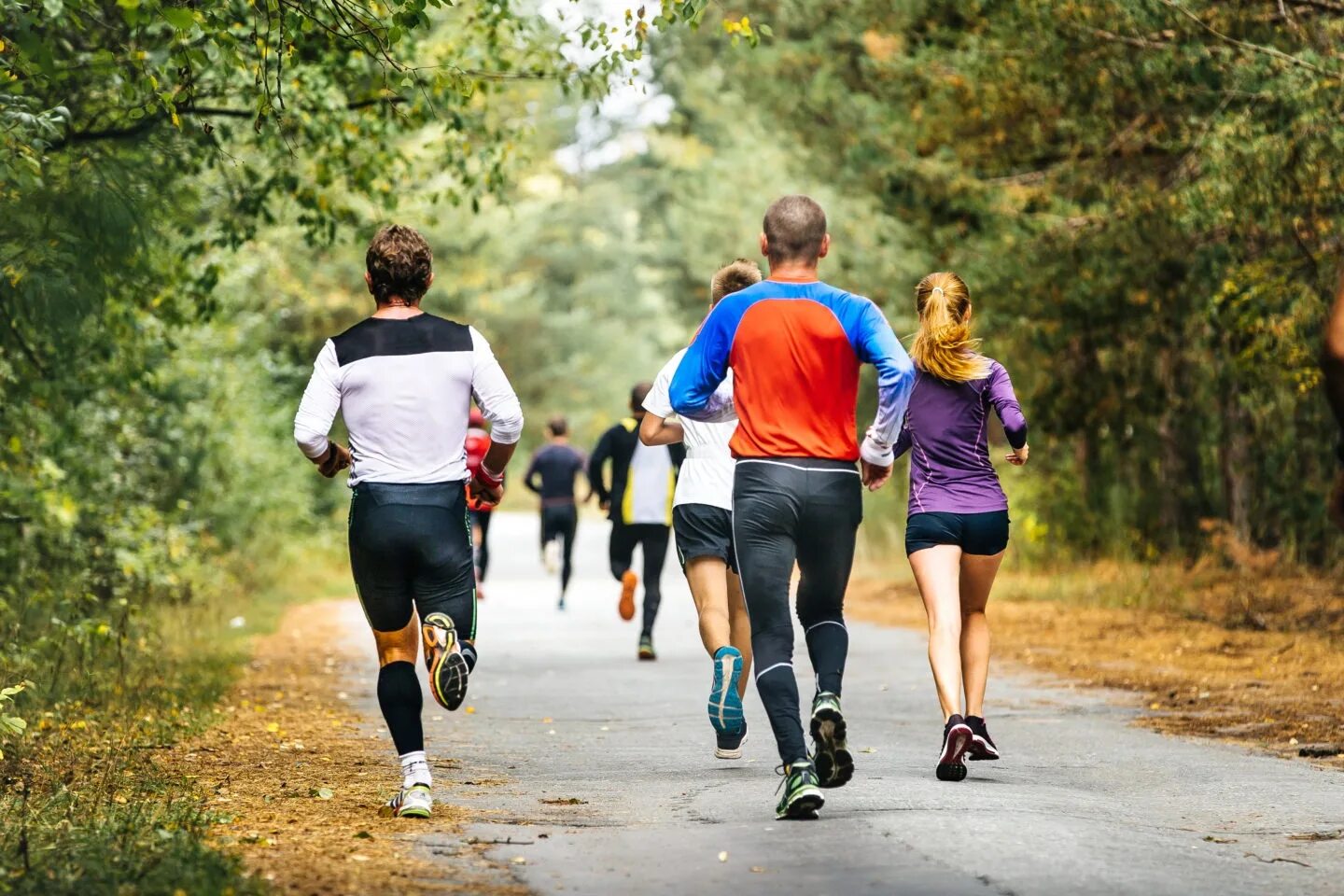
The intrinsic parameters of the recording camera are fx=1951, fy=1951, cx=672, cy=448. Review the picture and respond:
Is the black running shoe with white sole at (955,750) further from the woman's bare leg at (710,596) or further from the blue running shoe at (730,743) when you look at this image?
the woman's bare leg at (710,596)

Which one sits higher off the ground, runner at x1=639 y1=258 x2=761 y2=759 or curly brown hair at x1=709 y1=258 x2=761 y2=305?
curly brown hair at x1=709 y1=258 x2=761 y2=305

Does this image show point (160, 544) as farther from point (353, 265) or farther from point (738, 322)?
point (353, 265)

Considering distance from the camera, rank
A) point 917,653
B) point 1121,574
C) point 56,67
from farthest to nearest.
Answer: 1. point 1121,574
2. point 917,653
3. point 56,67

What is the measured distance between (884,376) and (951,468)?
5.50 ft

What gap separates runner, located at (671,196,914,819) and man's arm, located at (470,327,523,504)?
0.65 meters

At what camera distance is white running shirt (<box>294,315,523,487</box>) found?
711cm

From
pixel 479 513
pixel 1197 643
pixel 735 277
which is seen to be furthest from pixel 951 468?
pixel 479 513

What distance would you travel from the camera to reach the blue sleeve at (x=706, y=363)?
7047 millimetres

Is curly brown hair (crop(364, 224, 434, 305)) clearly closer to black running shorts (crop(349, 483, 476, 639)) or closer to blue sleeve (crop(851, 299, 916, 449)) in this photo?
black running shorts (crop(349, 483, 476, 639))

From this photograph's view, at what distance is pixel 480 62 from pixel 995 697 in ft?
18.8

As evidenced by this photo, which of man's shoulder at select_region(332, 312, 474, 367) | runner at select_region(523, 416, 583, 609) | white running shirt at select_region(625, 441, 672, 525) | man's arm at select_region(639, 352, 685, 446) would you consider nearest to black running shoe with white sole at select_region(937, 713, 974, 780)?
man's arm at select_region(639, 352, 685, 446)

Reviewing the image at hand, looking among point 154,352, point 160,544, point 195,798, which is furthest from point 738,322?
point 160,544

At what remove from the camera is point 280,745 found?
972cm

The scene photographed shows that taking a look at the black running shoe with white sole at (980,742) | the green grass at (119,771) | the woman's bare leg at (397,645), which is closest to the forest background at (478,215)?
the green grass at (119,771)
